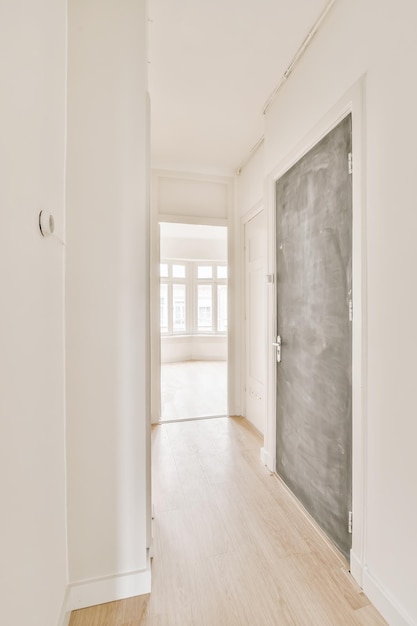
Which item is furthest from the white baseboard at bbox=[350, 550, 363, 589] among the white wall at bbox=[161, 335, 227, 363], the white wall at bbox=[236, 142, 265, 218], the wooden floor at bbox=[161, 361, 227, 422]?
the white wall at bbox=[161, 335, 227, 363]

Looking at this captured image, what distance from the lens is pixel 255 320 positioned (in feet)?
9.92

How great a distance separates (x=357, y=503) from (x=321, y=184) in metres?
1.64

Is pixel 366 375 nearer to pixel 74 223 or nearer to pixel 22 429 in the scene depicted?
pixel 22 429

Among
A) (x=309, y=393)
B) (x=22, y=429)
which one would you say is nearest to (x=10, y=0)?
(x=22, y=429)

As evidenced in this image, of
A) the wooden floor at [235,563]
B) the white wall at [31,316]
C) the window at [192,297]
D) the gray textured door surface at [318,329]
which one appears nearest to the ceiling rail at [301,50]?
the gray textured door surface at [318,329]

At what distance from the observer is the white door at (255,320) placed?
283 cm

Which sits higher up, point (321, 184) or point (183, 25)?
point (183, 25)

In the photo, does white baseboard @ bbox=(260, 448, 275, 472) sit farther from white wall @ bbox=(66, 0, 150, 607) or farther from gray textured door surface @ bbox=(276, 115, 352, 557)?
white wall @ bbox=(66, 0, 150, 607)

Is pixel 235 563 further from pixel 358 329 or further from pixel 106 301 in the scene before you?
pixel 106 301

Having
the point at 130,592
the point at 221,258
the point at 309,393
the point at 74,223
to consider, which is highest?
the point at 221,258

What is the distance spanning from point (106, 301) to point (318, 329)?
1.16 metres

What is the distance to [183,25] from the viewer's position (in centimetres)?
167

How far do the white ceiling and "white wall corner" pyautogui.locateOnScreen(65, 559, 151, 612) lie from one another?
9.48 ft

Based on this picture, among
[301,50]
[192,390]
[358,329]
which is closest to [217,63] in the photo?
[301,50]
